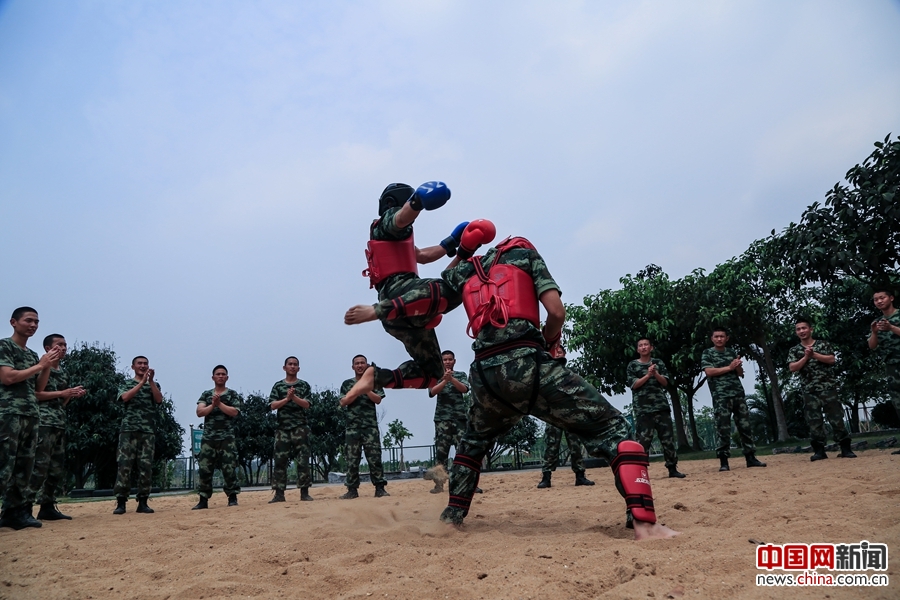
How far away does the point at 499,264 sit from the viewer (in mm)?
4457

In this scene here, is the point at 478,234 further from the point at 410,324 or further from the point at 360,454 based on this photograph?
the point at 360,454

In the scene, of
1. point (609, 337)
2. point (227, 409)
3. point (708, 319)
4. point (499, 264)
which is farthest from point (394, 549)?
point (609, 337)

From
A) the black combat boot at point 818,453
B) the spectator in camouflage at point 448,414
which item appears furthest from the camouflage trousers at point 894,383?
the spectator in camouflage at point 448,414

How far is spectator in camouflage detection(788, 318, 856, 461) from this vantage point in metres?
9.18

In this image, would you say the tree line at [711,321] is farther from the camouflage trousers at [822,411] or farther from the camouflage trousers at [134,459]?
the camouflage trousers at [134,459]

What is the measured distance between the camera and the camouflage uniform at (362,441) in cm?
989

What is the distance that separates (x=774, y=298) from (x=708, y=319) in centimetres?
328

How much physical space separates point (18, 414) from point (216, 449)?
3.59m

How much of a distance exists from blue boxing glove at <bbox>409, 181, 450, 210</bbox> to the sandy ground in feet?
8.43

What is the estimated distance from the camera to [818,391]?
374 inches

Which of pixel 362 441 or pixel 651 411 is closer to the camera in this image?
pixel 651 411

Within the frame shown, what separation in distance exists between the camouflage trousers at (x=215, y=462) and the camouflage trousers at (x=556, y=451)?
5.27m

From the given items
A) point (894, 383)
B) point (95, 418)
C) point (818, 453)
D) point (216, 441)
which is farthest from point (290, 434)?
point (95, 418)

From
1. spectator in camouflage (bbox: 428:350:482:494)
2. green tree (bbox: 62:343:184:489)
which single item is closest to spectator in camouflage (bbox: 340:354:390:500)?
spectator in camouflage (bbox: 428:350:482:494)
